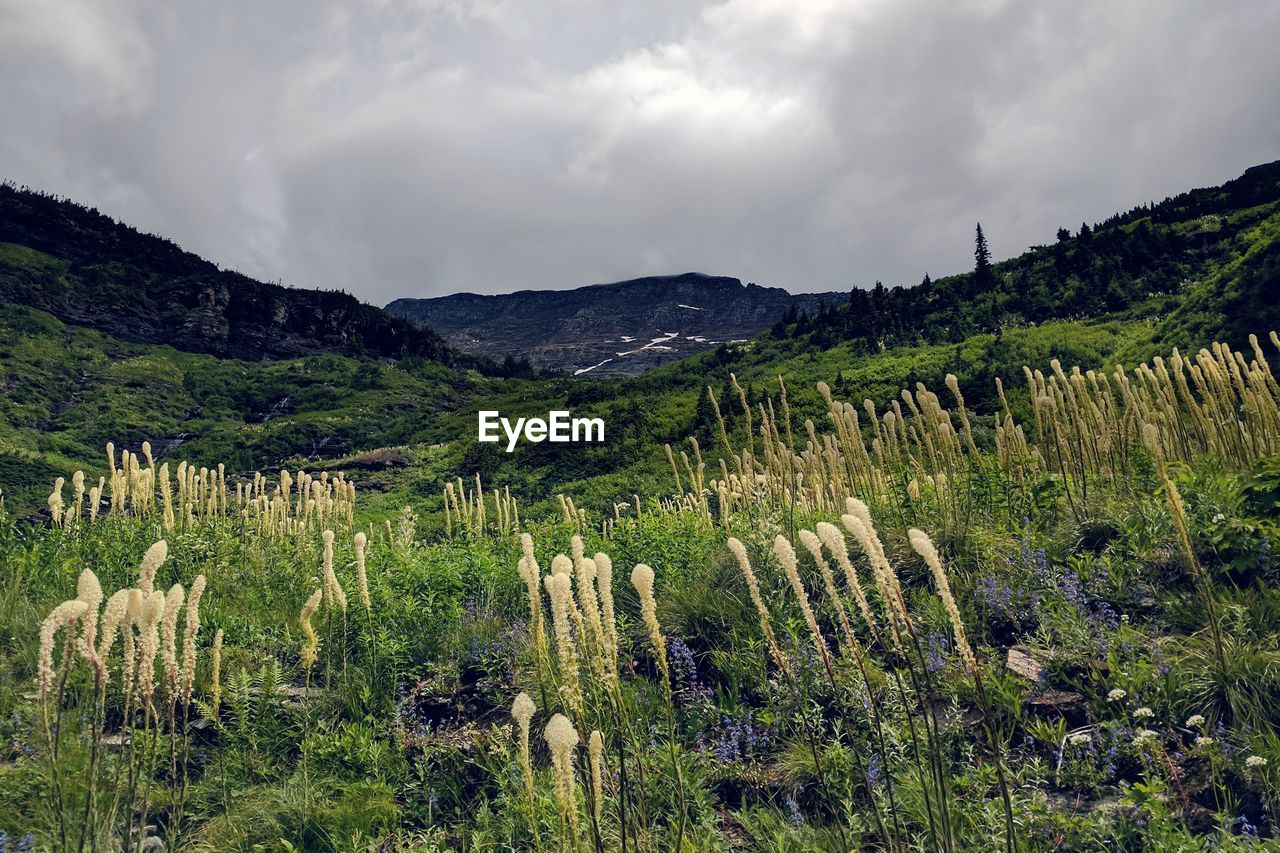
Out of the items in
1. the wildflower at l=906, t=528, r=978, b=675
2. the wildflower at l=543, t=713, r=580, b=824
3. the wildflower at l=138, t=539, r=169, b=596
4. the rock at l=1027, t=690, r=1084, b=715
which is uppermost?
the wildflower at l=138, t=539, r=169, b=596

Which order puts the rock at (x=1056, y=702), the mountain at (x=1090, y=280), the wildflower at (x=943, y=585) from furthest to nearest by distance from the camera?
the mountain at (x=1090, y=280) < the rock at (x=1056, y=702) < the wildflower at (x=943, y=585)

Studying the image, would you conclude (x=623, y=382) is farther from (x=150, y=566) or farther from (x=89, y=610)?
(x=89, y=610)

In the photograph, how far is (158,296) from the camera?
85.8m

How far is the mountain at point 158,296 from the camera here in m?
75.6

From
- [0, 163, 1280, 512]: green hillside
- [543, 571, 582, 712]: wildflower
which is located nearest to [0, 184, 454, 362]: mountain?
[0, 163, 1280, 512]: green hillside

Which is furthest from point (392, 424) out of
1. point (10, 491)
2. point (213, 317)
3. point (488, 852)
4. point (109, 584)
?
point (488, 852)

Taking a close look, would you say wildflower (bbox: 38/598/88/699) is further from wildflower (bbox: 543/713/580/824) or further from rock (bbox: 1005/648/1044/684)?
rock (bbox: 1005/648/1044/684)

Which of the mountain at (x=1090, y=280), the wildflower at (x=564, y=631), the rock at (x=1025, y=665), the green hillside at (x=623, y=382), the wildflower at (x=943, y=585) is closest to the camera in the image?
the wildflower at (x=943, y=585)

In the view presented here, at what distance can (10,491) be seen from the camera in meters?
31.8

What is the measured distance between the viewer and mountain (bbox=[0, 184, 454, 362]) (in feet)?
248

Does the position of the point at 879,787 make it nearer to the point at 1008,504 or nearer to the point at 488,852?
the point at 488,852

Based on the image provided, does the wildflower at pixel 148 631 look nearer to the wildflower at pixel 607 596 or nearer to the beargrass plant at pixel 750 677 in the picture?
the beargrass plant at pixel 750 677

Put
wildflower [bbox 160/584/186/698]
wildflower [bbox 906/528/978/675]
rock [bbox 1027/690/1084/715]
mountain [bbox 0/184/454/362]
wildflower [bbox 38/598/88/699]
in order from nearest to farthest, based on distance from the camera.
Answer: wildflower [bbox 906/528/978/675]
wildflower [bbox 38/598/88/699]
wildflower [bbox 160/584/186/698]
rock [bbox 1027/690/1084/715]
mountain [bbox 0/184/454/362]

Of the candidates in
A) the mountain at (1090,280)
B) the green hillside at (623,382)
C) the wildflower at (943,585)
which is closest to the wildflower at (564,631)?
the wildflower at (943,585)
